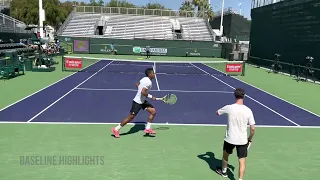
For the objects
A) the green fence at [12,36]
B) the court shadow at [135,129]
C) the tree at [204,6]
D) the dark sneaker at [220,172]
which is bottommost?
the dark sneaker at [220,172]

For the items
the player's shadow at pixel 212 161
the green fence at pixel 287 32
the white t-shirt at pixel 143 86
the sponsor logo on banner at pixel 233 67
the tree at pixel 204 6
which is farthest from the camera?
the tree at pixel 204 6

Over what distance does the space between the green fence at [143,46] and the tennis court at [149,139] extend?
97.0ft

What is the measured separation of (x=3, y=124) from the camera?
9.06m

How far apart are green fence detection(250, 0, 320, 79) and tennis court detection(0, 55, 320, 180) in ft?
39.5

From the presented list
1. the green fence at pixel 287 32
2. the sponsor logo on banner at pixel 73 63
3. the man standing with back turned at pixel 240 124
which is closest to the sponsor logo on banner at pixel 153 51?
the green fence at pixel 287 32

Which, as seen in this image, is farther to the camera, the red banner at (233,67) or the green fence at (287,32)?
the red banner at (233,67)

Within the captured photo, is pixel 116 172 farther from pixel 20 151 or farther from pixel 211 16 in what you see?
pixel 211 16

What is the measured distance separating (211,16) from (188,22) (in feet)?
86.0

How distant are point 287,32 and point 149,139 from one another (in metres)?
23.8

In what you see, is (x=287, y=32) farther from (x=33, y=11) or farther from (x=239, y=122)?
(x=33, y=11)

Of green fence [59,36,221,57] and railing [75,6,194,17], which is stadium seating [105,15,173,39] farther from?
green fence [59,36,221,57]

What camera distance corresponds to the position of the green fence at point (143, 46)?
1704 inches

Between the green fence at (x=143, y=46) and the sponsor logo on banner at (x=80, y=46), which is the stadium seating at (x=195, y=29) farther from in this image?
the sponsor logo on banner at (x=80, y=46)

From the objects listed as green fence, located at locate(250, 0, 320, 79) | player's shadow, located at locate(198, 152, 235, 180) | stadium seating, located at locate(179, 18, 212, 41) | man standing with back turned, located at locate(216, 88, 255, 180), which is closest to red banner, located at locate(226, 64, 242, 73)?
green fence, located at locate(250, 0, 320, 79)
